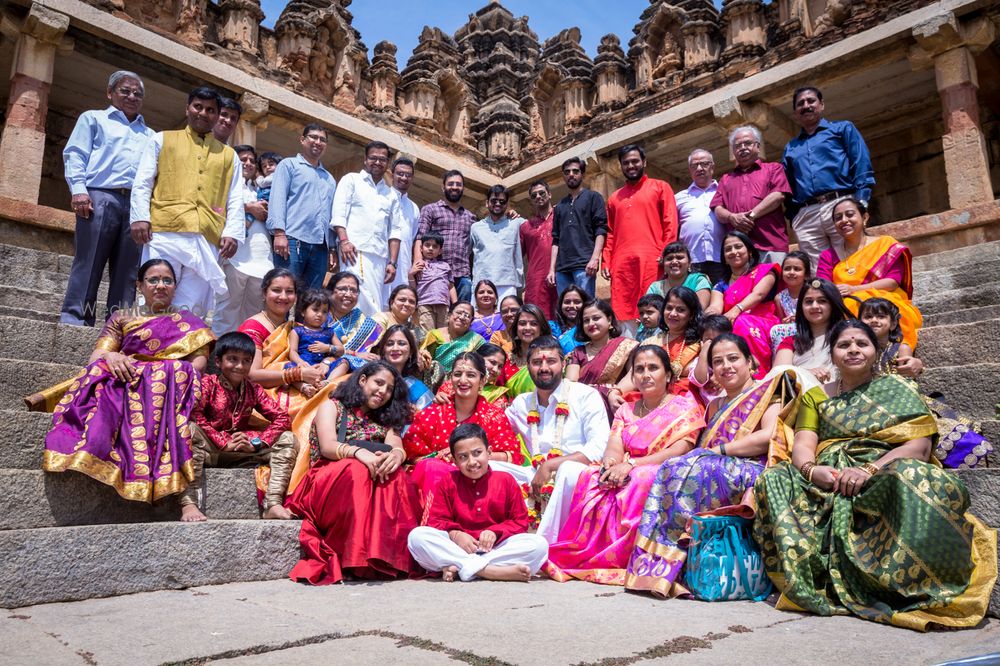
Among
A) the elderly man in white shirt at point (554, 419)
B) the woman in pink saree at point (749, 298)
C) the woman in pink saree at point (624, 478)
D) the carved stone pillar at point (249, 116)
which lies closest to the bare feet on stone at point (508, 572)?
the woman in pink saree at point (624, 478)

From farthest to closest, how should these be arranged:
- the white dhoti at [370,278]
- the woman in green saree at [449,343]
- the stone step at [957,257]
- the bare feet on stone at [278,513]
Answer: the white dhoti at [370,278], the stone step at [957,257], the woman in green saree at [449,343], the bare feet on stone at [278,513]

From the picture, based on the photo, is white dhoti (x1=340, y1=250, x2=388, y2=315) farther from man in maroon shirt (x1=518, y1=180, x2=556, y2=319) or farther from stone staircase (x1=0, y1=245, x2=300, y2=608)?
stone staircase (x1=0, y1=245, x2=300, y2=608)

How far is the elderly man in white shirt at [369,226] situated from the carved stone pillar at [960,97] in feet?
18.1

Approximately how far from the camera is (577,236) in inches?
255

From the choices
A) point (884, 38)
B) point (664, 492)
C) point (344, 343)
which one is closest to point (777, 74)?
point (884, 38)

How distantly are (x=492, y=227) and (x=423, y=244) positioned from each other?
753mm

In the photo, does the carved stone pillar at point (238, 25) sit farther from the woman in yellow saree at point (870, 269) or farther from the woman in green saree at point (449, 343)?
the woman in yellow saree at point (870, 269)

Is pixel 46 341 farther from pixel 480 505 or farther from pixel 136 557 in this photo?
pixel 480 505

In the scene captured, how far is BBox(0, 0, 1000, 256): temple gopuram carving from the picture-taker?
7.29 metres

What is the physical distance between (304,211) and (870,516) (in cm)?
473

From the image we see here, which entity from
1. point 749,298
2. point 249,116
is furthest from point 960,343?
point 249,116

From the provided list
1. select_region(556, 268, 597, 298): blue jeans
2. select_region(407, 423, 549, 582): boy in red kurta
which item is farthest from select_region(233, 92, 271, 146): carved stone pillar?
select_region(407, 423, 549, 582): boy in red kurta

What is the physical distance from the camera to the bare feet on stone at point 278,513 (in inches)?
135

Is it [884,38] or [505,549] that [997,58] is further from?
[505,549]
